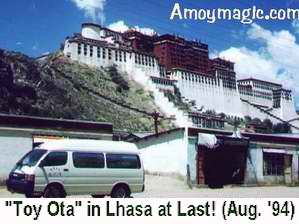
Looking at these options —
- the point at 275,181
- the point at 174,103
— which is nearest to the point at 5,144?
the point at 174,103

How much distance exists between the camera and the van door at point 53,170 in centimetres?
1041

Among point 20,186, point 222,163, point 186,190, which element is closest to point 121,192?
point 20,186

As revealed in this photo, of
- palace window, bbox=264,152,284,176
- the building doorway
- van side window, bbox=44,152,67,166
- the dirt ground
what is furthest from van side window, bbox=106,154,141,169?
palace window, bbox=264,152,284,176

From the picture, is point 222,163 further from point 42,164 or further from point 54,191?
point 42,164

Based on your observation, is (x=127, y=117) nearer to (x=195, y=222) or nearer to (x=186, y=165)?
(x=186, y=165)

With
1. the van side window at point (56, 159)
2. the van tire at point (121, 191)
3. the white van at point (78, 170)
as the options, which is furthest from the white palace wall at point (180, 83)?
the van side window at point (56, 159)

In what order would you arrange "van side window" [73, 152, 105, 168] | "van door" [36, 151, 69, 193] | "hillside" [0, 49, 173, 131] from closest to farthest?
"van door" [36, 151, 69, 193] < "van side window" [73, 152, 105, 168] < "hillside" [0, 49, 173, 131]

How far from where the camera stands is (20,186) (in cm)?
1041

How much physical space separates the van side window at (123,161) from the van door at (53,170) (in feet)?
3.47

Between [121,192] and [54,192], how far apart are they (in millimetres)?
1581

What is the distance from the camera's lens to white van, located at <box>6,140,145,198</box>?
10.4m

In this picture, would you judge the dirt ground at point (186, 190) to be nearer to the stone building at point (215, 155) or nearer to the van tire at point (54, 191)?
the stone building at point (215, 155)

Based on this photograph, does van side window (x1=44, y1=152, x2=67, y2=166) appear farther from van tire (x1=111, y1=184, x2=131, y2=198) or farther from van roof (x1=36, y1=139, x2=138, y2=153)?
van tire (x1=111, y1=184, x2=131, y2=198)

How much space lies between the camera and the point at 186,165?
1758cm
